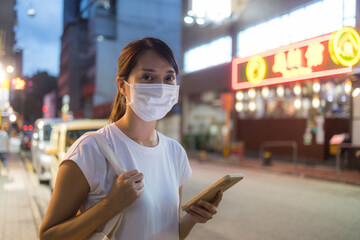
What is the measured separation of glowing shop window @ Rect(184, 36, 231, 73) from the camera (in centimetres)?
2229

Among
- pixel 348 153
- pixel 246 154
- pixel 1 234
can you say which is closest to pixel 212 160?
pixel 246 154

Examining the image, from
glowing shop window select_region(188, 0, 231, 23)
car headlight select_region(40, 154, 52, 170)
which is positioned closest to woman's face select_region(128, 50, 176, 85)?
car headlight select_region(40, 154, 52, 170)

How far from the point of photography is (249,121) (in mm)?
21625

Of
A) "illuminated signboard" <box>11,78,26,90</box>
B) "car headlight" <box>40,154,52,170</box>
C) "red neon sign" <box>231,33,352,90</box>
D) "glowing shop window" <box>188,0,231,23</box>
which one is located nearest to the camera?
"red neon sign" <box>231,33,352,90</box>

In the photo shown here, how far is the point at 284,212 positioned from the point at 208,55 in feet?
61.0

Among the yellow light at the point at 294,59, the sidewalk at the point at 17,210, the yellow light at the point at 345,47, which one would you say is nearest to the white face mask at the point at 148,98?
the sidewalk at the point at 17,210

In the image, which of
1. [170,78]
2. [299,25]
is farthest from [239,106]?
[170,78]

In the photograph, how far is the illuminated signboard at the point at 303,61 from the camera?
24.5 feet

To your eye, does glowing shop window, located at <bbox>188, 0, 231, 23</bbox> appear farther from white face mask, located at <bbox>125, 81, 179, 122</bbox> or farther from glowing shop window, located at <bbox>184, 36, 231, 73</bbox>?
white face mask, located at <bbox>125, 81, 179, 122</bbox>

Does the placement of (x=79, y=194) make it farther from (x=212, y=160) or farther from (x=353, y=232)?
(x=212, y=160)

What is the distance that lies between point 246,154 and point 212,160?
3388mm

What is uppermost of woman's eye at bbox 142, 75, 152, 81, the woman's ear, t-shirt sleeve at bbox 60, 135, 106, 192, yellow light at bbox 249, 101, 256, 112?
yellow light at bbox 249, 101, 256, 112

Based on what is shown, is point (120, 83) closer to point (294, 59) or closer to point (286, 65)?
point (286, 65)

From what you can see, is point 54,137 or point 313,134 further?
point 313,134
